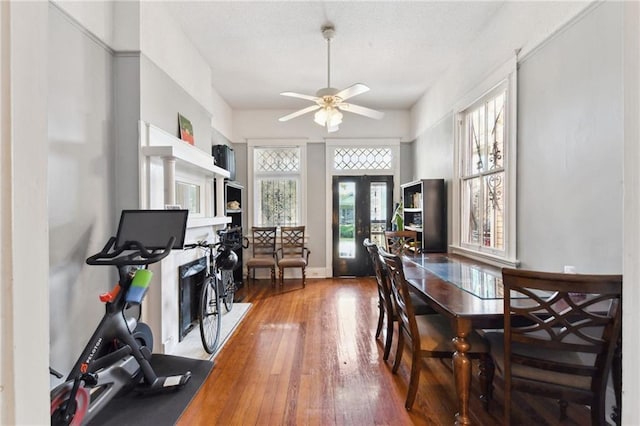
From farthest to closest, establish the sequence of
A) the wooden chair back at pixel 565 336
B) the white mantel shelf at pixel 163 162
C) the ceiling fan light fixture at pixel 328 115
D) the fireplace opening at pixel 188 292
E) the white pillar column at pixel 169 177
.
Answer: the ceiling fan light fixture at pixel 328 115 → the fireplace opening at pixel 188 292 → the white pillar column at pixel 169 177 → the white mantel shelf at pixel 163 162 → the wooden chair back at pixel 565 336

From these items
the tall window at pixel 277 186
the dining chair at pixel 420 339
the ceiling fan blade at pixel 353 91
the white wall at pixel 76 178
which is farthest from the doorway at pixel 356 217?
the white wall at pixel 76 178

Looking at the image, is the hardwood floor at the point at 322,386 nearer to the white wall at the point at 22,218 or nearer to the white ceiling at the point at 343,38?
the white wall at the point at 22,218

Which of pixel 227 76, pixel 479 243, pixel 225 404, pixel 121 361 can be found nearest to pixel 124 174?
pixel 121 361

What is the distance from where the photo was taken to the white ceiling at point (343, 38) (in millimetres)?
2811

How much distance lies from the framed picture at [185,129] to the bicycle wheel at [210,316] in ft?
4.81

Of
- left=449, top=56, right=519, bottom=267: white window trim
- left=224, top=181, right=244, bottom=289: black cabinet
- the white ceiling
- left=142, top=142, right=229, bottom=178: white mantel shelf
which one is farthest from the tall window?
left=449, top=56, right=519, bottom=267: white window trim

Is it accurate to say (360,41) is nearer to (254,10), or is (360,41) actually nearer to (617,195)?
(254,10)

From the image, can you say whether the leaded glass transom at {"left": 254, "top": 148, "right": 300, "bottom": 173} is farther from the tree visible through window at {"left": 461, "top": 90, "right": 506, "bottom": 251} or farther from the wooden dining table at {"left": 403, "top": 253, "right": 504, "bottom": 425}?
the wooden dining table at {"left": 403, "top": 253, "right": 504, "bottom": 425}

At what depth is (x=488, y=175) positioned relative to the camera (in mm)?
3230

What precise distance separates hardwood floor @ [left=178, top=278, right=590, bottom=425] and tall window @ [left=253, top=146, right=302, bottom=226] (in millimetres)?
2616

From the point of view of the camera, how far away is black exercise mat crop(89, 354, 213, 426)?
183cm

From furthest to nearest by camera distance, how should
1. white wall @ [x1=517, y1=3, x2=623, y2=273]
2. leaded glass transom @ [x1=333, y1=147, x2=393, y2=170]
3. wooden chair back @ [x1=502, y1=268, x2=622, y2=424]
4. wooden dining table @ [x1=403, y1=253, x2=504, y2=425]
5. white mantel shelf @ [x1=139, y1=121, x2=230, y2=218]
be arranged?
1. leaded glass transom @ [x1=333, y1=147, x2=393, y2=170]
2. white mantel shelf @ [x1=139, y1=121, x2=230, y2=218]
3. white wall @ [x1=517, y1=3, x2=623, y2=273]
4. wooden dining table @ [x1=403, y1=253, x2=504, y2=425]
5. wooden chair back @ [x1=502, y1=268, x2=622, y2=424]

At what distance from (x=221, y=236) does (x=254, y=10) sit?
2.43 meters

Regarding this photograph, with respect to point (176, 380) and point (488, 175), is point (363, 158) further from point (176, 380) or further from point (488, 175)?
point (176, 380)
